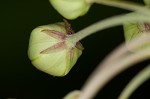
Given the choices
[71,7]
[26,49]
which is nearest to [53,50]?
[71,7]

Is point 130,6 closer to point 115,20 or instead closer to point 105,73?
point 115,20

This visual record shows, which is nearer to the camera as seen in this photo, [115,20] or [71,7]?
[115,20]

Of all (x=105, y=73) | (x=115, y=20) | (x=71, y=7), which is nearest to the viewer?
(x=105, y=73)

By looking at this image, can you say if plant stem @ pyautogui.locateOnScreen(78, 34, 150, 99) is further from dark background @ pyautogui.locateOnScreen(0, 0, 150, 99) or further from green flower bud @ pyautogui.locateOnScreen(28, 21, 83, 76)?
dark background @ pyautogui.locateOnScreen(0, 0, 150, 99)

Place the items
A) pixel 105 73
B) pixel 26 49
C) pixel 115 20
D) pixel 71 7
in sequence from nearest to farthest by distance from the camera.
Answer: pixel 105 73, pixel 115 20, pixel 71 7, pixel 26 49

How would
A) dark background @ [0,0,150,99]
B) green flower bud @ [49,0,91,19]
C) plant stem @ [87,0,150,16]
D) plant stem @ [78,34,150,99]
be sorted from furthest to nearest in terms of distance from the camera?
dark background @ [0,0,150,99]
green flower bud @ [49,0,91,19]
plant stem @ [87,0,150,16]
plant stem @ [78,34,150,99]

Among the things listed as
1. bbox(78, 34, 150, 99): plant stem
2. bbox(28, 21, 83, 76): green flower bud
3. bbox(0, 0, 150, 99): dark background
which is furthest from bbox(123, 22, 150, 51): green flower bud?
bbox(0, 0, 150, 99): dark background

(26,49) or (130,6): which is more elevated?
(130,6)
